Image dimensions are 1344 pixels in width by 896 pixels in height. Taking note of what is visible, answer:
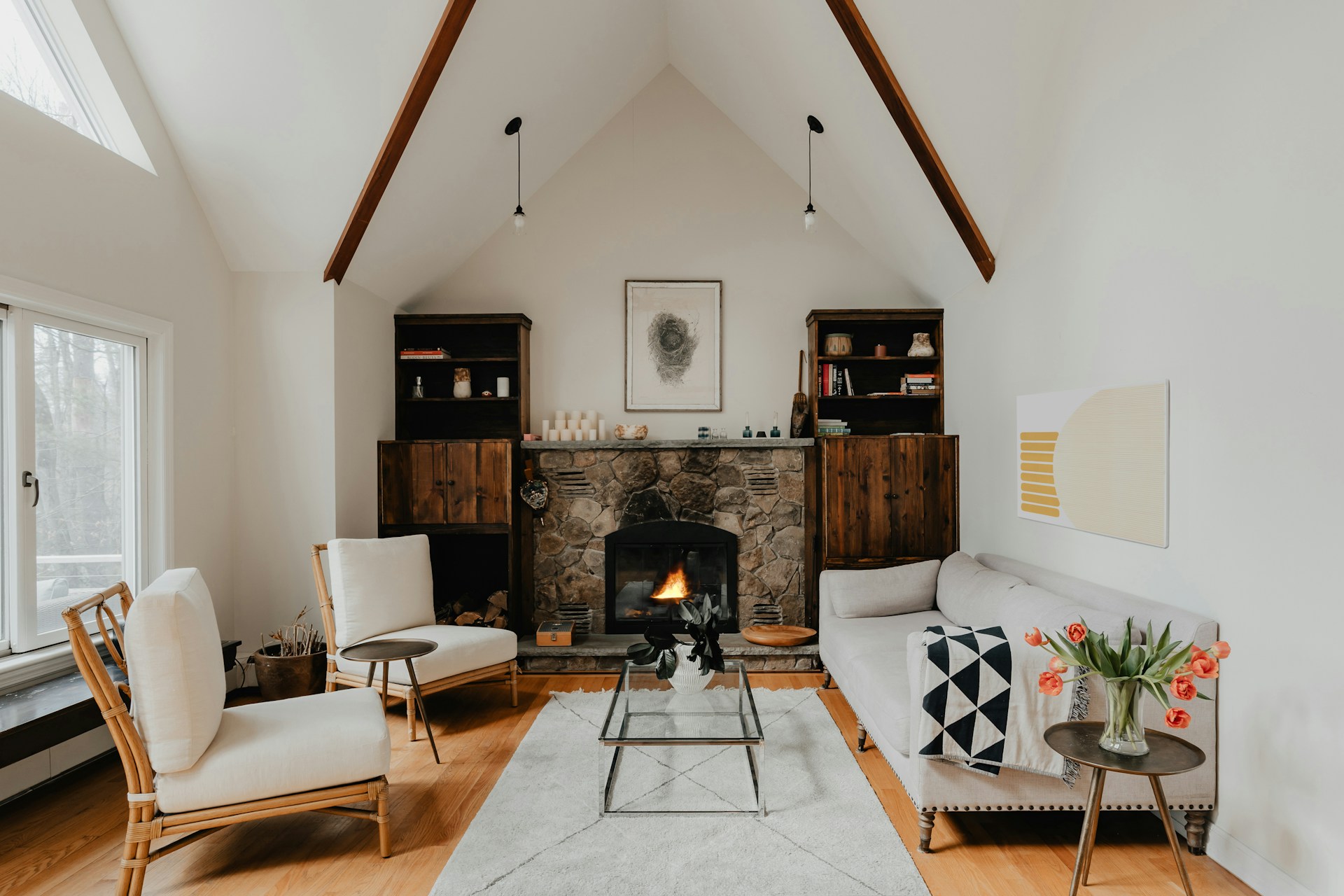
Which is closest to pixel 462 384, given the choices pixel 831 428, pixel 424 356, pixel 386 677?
pixel 424 356

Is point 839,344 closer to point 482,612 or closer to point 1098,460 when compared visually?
point 1098,460

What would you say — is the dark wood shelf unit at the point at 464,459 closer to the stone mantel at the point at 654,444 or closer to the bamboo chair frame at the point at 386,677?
the stone mantel at the point at 654,444

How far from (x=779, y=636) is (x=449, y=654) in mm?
1997

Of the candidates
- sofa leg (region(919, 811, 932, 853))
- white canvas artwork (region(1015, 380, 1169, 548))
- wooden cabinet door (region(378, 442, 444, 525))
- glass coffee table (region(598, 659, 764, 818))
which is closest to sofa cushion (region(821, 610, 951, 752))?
sofa leg (region(919, 811, 932, 853))

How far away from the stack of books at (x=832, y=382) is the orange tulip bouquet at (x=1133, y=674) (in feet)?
9.82

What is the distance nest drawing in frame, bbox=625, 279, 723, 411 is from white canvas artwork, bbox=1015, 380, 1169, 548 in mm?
2119

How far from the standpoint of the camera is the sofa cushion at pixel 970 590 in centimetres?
346

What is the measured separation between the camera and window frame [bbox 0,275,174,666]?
9.46 ft

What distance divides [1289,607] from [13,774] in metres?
4.34

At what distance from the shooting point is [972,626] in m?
3.60

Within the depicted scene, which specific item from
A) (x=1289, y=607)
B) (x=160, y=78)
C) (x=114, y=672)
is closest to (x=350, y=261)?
(x=160, y=78)

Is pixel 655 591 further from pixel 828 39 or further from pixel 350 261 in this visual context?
pixel 828 39

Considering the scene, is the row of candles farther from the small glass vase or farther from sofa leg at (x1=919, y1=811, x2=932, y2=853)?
the small glass vase

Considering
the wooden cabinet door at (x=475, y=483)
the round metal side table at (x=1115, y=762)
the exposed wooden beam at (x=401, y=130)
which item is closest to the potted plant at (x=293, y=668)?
the wooden cabinet door at (x=475, y=483)
